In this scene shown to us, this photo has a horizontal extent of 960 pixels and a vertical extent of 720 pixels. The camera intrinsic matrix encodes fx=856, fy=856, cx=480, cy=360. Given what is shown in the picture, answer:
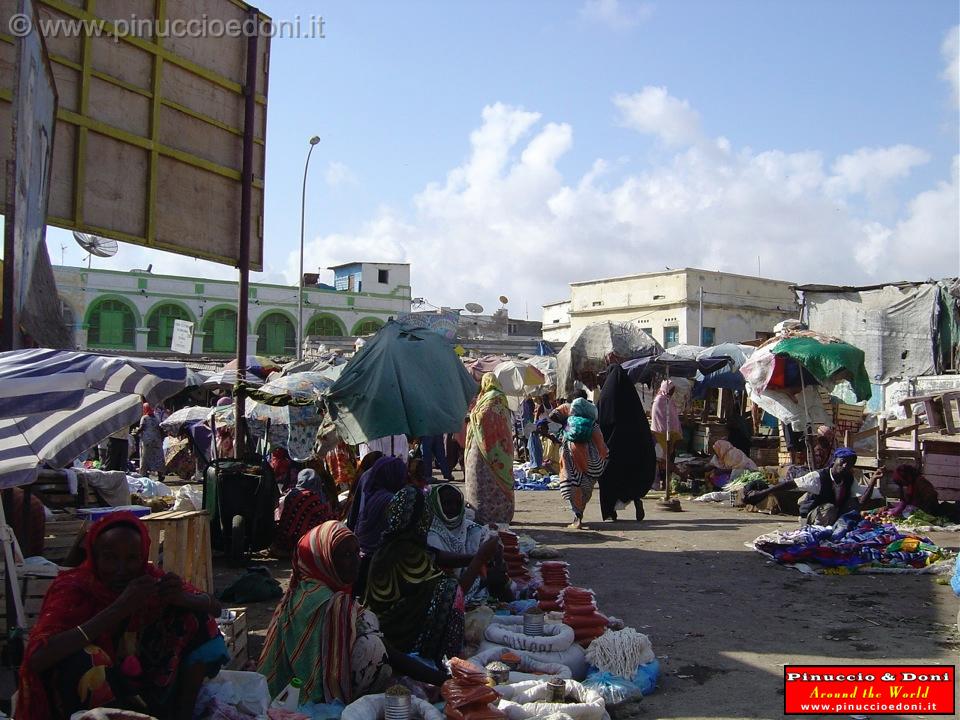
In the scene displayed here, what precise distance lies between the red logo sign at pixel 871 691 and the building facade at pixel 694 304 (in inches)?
1271

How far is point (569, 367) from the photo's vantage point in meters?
16.0

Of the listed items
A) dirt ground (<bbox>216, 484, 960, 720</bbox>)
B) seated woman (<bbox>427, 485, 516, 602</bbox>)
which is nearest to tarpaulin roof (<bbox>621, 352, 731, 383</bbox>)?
dirt ground (<bbox>216, 484, 960, 720</bbox>)

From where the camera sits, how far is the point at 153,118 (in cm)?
827

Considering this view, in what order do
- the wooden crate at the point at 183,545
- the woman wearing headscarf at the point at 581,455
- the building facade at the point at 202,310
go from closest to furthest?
the wooden crate at the point at 183,545, the woman wearing headscarf at the point at 581,455, the building facade at the point at 202,310

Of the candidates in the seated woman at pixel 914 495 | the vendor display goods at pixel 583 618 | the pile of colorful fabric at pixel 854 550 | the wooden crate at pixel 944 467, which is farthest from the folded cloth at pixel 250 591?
the wooden crate at pixel 944 467

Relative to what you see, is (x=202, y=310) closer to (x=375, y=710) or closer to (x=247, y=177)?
(x=247, y=177)

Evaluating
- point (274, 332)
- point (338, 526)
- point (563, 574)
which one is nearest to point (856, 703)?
point (563, 574)

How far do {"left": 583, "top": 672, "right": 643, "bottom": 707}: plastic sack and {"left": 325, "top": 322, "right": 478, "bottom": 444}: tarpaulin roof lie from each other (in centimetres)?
365

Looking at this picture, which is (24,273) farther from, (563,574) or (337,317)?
(337,317)

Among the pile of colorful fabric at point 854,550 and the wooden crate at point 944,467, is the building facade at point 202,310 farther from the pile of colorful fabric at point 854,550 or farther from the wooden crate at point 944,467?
the pile of colorful fabric at point 854,550

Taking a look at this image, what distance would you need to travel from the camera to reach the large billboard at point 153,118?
24.6ft

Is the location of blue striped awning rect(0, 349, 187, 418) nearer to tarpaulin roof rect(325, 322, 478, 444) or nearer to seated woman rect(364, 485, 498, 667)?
seated woman rect(364, 485, 498, 667)

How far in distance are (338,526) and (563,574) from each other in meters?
2.29

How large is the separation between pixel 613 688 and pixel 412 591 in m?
1.21
